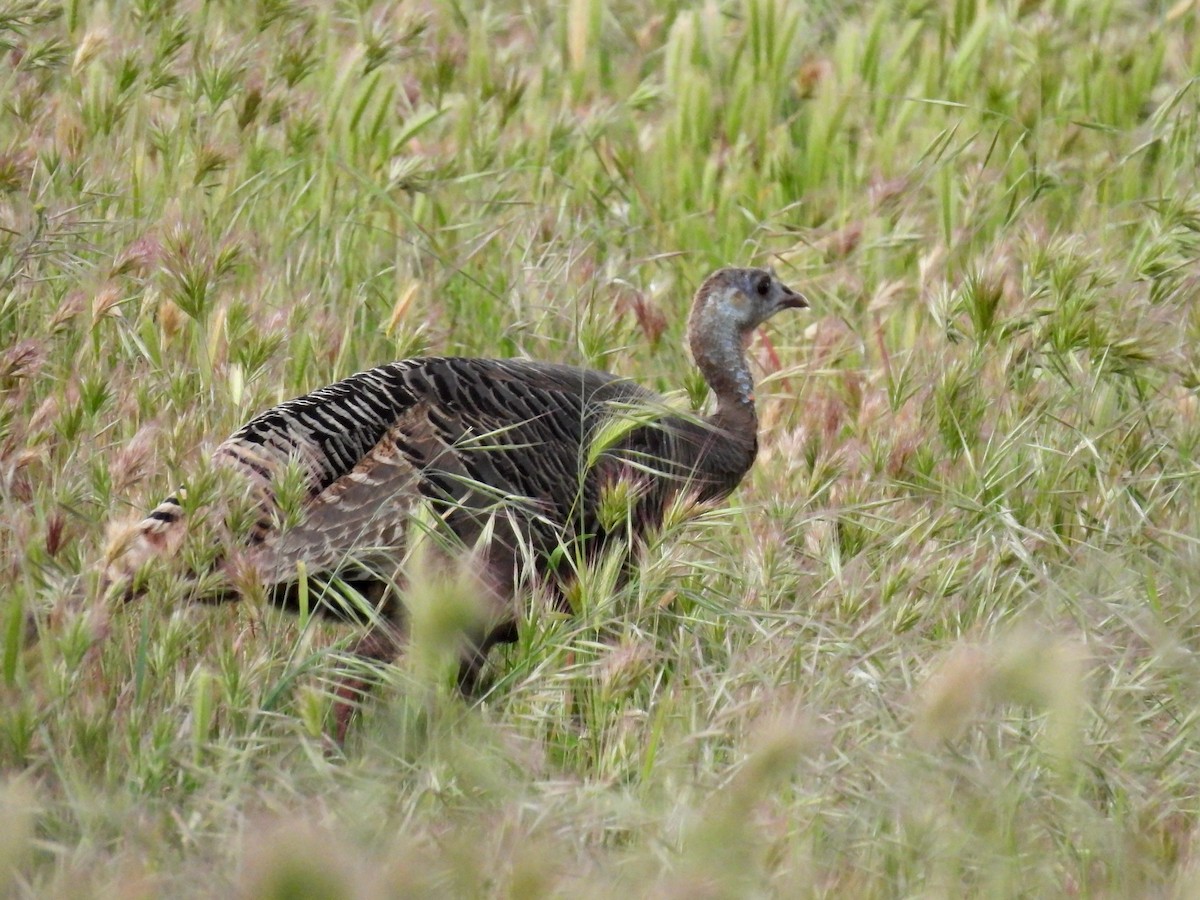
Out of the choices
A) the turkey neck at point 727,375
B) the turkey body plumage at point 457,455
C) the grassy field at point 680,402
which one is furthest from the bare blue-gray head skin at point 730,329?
the turkey body plumage at point 457,455

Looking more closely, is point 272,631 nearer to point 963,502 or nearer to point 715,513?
point 715,513

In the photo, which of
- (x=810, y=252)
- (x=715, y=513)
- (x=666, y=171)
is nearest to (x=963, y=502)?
(x=715, y=513)

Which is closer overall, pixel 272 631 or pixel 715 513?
pixel 272 631

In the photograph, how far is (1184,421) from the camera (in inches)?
175

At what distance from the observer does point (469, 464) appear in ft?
14.0

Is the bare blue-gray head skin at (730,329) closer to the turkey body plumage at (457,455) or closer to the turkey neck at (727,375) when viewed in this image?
the turkey neck at (727,375)

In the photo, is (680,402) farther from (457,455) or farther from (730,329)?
(457,455)

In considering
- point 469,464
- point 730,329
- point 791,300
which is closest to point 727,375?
point 730,329

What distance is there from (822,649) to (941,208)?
249 centimetres

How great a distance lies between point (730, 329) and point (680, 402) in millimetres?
300

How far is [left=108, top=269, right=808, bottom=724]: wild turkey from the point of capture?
393cm

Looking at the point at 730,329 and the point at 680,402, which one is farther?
the point at 730,329

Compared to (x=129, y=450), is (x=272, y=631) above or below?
below

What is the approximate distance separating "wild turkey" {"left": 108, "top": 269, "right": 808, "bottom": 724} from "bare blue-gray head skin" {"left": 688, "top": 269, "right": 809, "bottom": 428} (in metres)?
0.20
